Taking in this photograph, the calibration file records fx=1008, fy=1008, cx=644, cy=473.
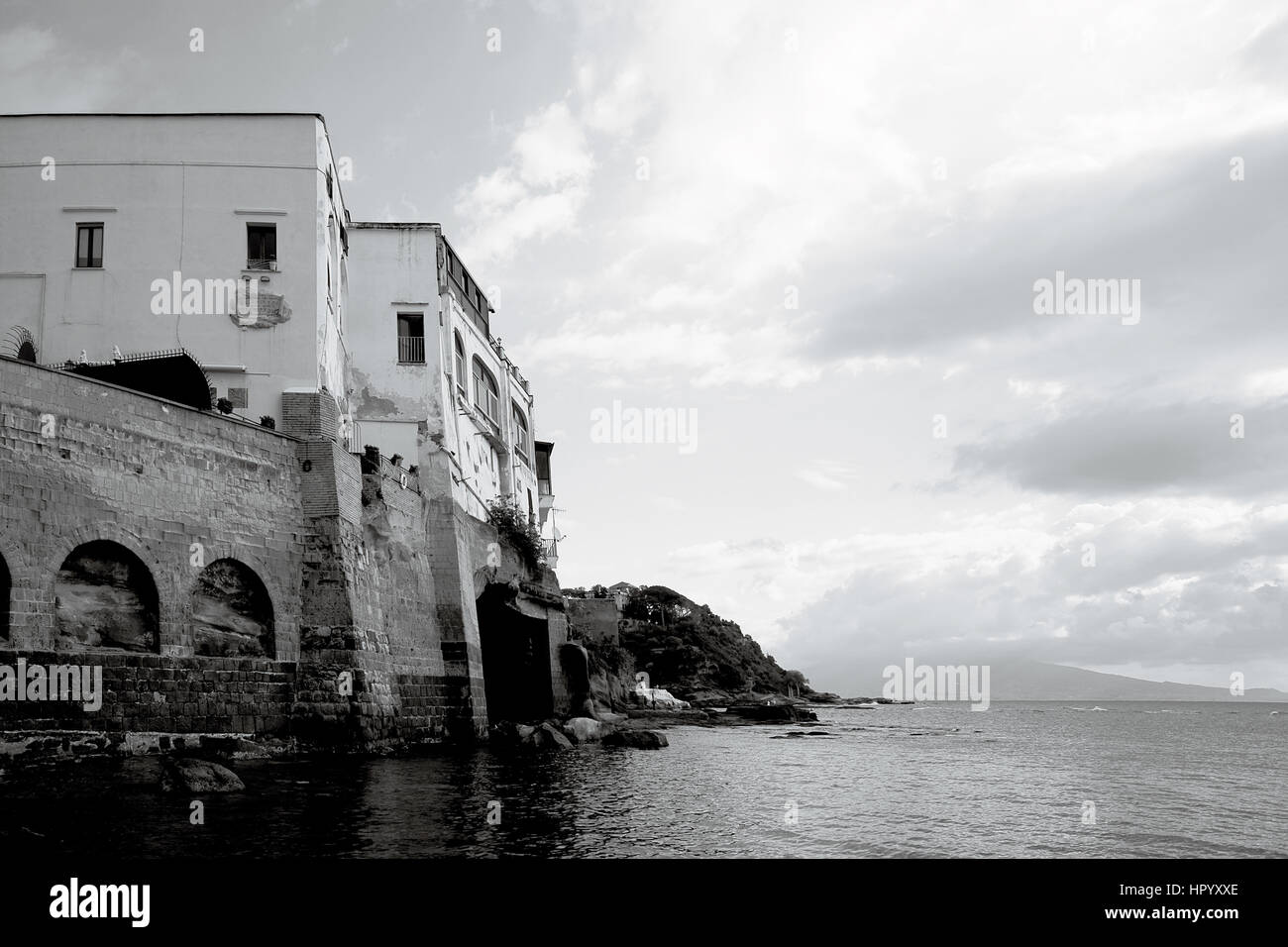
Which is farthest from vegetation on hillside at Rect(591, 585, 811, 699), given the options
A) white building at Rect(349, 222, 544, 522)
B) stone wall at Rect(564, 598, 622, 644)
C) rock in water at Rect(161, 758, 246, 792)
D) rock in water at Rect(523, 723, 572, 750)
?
rock in water at Rect(161, 758, 246, 792)

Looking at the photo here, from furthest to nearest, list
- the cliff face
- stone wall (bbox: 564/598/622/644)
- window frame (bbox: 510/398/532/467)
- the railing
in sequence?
1. the cliff face
2. stone wall (bbox: 564/598/622/644)
3. window frame (bbox: 510/398/532/467)
4. the railing

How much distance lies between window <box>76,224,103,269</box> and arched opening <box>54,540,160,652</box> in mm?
11091

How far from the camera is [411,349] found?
3656cm

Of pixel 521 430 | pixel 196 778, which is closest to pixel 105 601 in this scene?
pixel 196 778

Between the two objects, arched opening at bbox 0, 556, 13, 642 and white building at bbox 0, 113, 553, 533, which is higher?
white building at bbox 0, 113, 553, 533

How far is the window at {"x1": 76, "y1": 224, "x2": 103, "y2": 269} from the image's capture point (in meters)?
27.3

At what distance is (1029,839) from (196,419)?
61.2 ft

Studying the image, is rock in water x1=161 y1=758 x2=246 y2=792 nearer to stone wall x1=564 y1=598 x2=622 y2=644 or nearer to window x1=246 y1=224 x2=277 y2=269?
window x1=246 y1=224 x2=277 y2=269

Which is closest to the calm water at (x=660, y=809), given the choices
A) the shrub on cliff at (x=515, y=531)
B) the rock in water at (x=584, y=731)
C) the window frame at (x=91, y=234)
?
the rock in water at (x=584, y=731)

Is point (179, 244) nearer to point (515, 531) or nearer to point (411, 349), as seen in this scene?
point (411, 349)

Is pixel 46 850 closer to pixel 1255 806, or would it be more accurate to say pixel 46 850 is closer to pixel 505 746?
pixel 505 746
